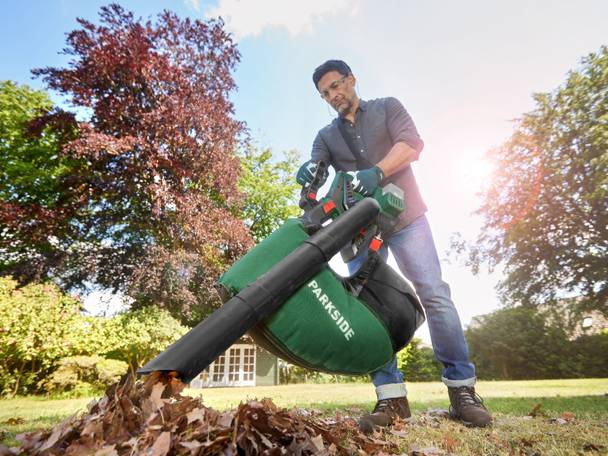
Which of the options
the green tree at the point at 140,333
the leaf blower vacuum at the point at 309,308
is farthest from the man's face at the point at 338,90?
the green tree at the point at 140,333

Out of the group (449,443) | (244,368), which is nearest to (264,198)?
(244,368)

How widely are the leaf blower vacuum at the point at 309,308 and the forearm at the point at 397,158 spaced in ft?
2.15

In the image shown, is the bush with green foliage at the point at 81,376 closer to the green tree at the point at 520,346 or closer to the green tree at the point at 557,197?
the green tree at the point at 557,197

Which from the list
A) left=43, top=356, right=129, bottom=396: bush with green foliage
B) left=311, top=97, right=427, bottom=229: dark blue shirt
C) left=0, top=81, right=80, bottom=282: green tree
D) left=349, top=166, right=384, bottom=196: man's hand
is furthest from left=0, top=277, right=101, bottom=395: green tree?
left=349, top=166, right=384, bottom=196: man's hand

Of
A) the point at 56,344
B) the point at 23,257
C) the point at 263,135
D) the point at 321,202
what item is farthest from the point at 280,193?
the point at 321,202

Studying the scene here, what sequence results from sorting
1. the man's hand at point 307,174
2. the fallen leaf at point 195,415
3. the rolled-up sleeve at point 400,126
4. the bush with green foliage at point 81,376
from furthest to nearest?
1. the bush with green foliage at point 81,376
2. the rolled-up sleeve at point 400,126
3. the man's hand at point 307,174
4. the fallen leaf at point 195,415

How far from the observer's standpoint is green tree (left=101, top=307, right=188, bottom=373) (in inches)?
464

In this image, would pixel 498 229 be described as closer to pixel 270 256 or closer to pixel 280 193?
pixel 270 256

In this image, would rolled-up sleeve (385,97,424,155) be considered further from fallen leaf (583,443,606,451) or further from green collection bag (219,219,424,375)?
fallen leaf (583,443,606,451)

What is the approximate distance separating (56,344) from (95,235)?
5344 millimetres

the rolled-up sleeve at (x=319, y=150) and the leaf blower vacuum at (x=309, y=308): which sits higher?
the rolled-up sleeve at (x=319, y=150)

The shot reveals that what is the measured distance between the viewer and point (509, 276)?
11992 millimetres

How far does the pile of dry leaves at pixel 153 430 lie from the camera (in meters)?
1.04

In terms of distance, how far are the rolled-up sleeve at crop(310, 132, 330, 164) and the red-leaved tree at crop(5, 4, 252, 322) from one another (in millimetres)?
9666
